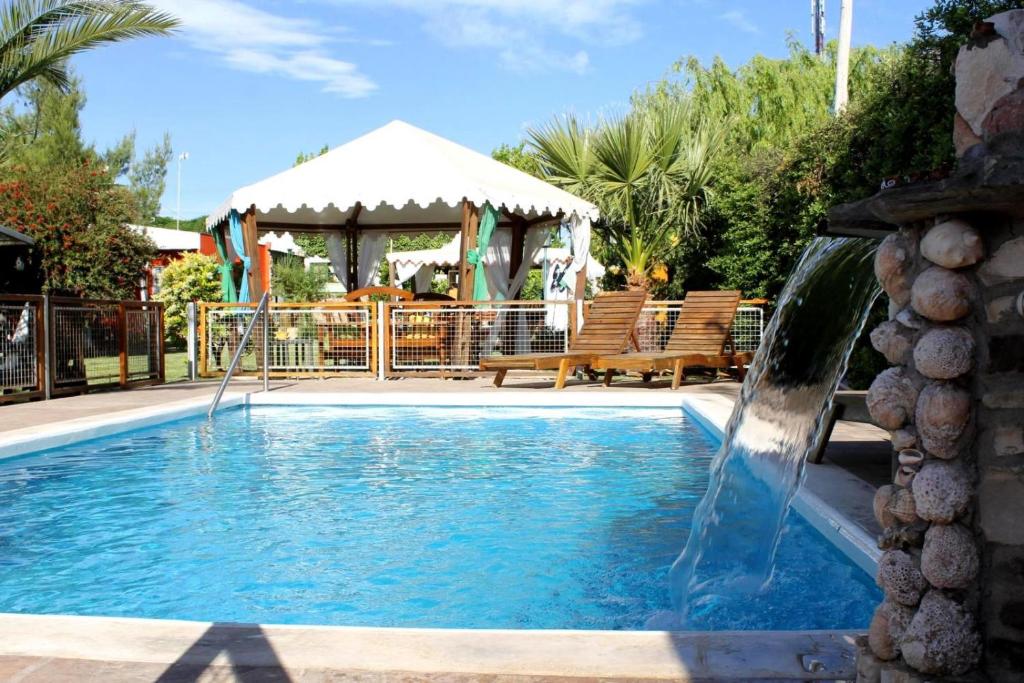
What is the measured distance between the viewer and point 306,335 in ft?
46.0

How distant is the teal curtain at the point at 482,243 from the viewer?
46.3 feet

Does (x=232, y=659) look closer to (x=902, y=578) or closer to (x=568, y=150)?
(x=902, y=578)

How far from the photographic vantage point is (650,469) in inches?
277

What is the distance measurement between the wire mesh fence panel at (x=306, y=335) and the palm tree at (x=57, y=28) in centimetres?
407

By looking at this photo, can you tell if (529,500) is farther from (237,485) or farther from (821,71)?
(821,71)

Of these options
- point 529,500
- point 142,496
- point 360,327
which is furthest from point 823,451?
point 360,327

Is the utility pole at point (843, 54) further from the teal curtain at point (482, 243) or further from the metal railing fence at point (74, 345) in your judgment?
the metal railing fence at point (74, 345)

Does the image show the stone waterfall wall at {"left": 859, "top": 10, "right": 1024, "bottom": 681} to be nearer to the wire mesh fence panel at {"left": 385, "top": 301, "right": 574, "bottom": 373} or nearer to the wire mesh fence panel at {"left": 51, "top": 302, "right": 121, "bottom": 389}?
the wire mesh fence panel at {"left": 51, "top": 302, "right": 121, "bottom": 389}

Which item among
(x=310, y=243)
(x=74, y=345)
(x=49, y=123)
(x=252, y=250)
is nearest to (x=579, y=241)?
(x=252, y=250)

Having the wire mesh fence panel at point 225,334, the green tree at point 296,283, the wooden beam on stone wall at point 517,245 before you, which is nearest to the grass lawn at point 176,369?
the wire mesh fence panel at point 225,334

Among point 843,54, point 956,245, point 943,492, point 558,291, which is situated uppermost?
point 843,54

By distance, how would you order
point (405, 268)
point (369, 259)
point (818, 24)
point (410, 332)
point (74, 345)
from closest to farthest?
point (74, 345), point (410, 332), point (369, 259), point (405, 268), point (818, 24)

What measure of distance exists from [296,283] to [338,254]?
9.42m

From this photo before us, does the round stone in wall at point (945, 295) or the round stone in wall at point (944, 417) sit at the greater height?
the round stone in wall at point (945, 295)
